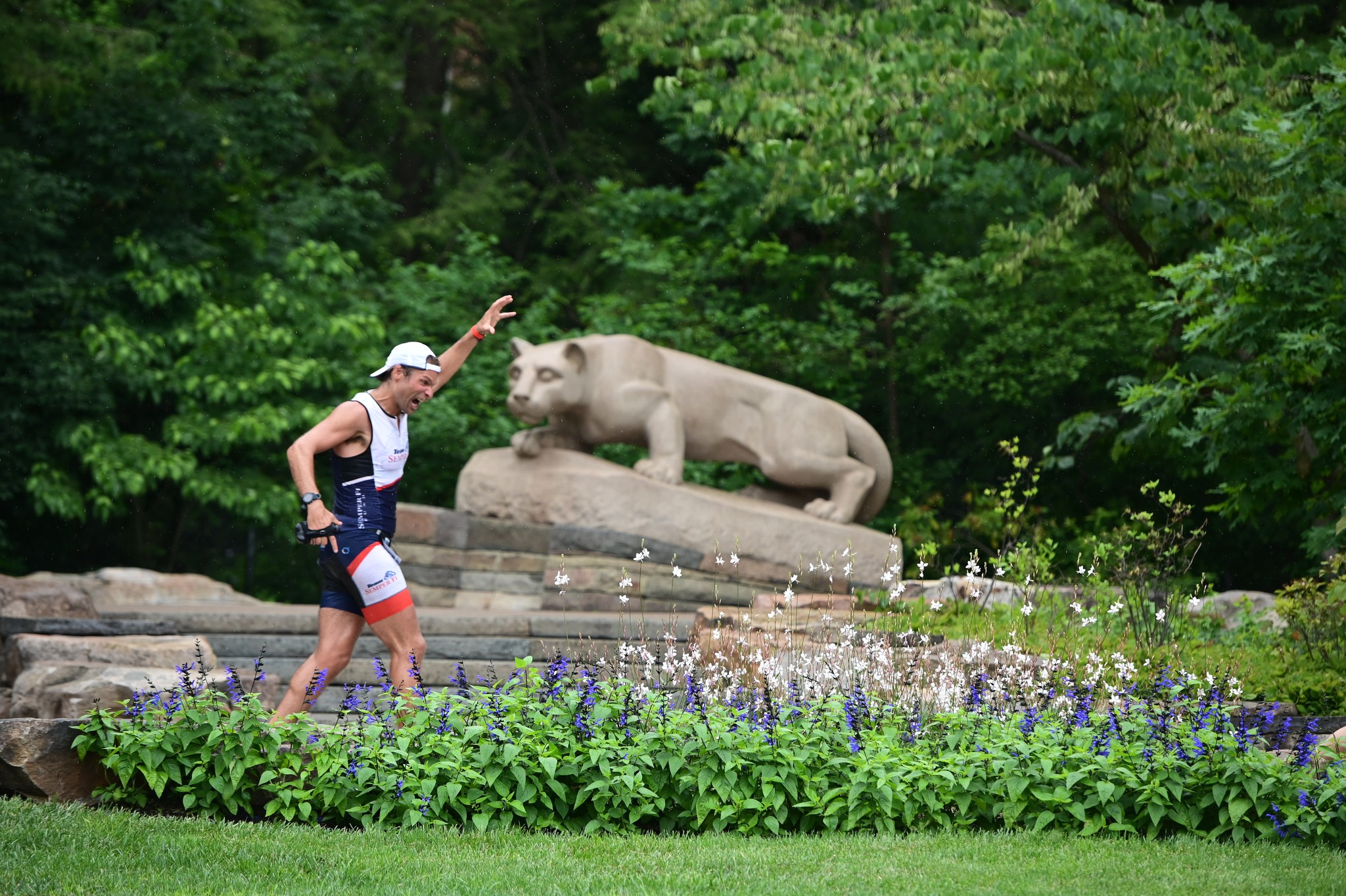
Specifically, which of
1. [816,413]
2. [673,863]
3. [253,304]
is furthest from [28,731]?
[253,304]

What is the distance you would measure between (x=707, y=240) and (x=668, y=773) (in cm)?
1144

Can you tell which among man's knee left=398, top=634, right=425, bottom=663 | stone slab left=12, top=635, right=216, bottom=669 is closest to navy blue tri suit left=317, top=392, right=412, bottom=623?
man's knee left=398, top=634, right=425, bottom=663

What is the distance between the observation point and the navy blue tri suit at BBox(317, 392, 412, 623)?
5.54 metres

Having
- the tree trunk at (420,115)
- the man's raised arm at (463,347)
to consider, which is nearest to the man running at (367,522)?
the man's raised arm at (463,347)

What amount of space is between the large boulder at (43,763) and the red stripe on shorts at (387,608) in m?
1.17

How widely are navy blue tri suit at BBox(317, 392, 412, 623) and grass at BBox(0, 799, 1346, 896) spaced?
1193 mm

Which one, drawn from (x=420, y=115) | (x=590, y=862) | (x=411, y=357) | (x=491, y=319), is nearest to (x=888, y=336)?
(x=420, y=115)

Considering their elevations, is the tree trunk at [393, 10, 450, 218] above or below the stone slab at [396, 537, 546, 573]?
above

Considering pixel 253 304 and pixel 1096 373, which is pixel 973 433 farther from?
pixel 253 304

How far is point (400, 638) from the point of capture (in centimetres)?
557

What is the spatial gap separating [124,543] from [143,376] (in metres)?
3.92

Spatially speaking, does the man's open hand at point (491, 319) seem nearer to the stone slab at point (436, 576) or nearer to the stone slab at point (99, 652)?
the stone slab at point (99, 652)

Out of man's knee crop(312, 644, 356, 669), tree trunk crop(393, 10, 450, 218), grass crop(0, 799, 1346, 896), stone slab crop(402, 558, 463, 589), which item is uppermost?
tree trunk crop(393, 10, 450, 218)

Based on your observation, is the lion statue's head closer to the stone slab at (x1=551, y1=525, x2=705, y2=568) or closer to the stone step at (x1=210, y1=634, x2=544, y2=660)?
the stone slab at (x1=551, y1=525, x2=705, y2=568)
